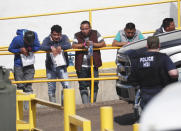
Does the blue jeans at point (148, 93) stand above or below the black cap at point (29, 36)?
below

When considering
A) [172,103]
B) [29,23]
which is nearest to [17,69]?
[29,23]

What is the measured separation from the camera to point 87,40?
8844mm

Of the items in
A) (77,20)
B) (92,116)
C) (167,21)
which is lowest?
(92,116)

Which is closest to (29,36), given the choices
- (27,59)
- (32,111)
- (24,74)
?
(27,59)

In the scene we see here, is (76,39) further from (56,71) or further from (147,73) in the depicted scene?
(147,73)

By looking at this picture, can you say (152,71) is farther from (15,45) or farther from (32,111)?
(15,45)

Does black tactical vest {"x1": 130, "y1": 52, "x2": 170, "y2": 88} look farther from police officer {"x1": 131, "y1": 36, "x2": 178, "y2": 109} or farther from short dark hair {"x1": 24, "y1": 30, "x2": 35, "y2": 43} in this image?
short dark hair {"x1": 24, "y1": 30, "x2": 35, "y2": 43}

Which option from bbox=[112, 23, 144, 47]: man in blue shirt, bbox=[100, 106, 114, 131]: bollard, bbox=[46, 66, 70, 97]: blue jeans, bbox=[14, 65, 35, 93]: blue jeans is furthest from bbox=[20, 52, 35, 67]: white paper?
bbox=[100, 106, 114, 131]: bollard

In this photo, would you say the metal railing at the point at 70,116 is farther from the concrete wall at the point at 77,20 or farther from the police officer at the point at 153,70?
the concrete wall at the point at 77,20

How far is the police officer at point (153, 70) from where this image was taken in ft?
17.6

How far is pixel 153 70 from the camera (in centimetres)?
541

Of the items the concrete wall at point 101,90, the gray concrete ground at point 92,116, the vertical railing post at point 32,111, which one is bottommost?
the gray concrete ground at point 92,116

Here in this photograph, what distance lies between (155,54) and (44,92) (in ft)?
17.6

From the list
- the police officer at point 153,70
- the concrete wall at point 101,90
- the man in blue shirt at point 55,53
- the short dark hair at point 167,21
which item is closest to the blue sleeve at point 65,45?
the man in blue shirt at point 55,53
